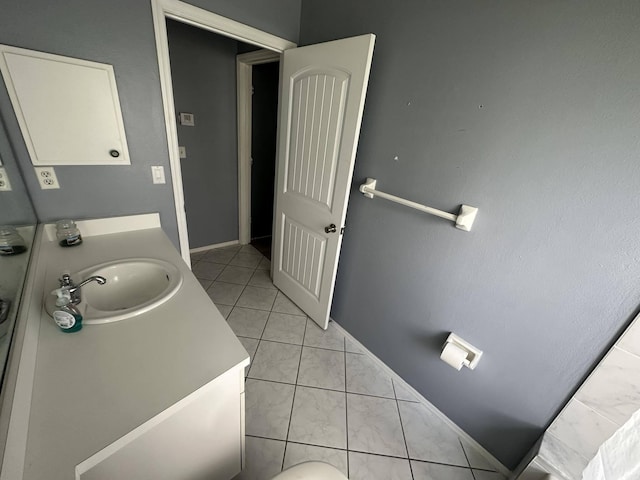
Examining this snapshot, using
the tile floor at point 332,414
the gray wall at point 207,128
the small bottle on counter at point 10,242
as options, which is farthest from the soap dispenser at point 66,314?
the gray wall at point 207,128

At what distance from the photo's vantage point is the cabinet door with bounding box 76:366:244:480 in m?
0.60

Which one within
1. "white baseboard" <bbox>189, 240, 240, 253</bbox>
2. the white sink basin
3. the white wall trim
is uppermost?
the white wall trim

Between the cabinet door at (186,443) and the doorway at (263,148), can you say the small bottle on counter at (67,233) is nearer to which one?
the cabinet door at (186,443)

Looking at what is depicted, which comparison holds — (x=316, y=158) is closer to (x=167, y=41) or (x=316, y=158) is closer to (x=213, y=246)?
(x=167, y=41)

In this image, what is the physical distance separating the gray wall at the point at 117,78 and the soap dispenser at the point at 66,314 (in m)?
0.69

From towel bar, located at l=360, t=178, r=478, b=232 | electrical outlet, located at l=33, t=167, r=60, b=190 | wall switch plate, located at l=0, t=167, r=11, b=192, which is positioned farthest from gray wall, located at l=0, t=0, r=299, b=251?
towel bar, located at l=360, t=178, r=478, b=232

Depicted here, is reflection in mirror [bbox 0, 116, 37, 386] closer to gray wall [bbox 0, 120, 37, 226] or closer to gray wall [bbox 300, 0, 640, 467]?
gray wall [bbox 0, 120, 37, 226]

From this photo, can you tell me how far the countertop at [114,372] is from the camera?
1.75 ft

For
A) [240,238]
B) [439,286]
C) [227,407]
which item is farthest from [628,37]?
[240,238]

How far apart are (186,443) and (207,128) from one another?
2443 millimetres

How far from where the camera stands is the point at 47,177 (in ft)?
3.73

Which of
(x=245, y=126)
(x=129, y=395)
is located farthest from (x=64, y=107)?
(x=245, y=126)

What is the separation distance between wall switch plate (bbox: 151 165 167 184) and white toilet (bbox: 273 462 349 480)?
1429 mm

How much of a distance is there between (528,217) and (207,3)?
1788 mm
